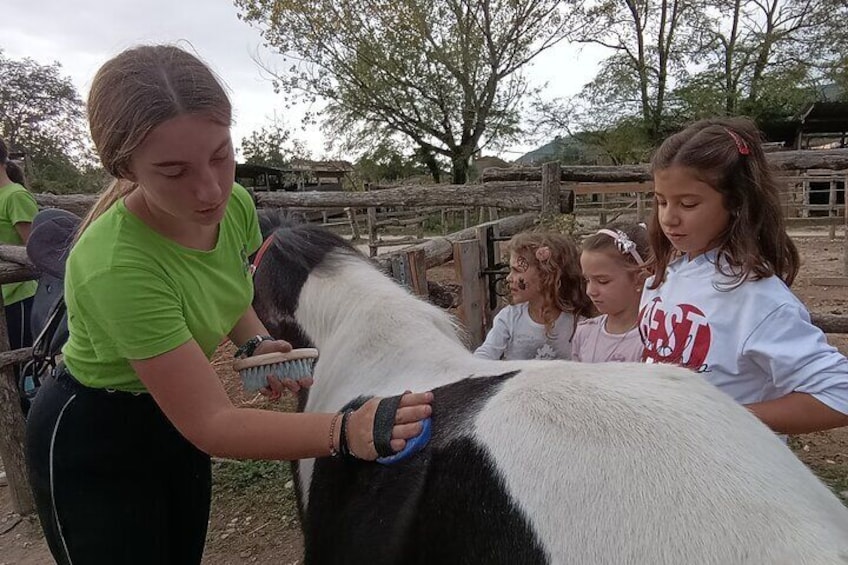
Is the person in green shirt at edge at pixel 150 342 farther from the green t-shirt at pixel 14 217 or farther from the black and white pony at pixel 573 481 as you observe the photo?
the green t-shirt at pixel 14 217

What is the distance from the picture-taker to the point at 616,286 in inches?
91.1

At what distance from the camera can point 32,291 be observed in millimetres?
3764

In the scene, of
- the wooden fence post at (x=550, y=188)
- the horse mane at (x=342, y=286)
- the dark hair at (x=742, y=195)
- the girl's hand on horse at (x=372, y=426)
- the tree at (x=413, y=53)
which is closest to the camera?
the girl's hand on horse at (x=372, y=426)

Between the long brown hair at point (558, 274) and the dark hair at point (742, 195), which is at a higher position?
the dark hair at point (742, 195)

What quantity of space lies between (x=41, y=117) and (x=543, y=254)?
36.1 m

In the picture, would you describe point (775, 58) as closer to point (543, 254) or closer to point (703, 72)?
point (703, 72)

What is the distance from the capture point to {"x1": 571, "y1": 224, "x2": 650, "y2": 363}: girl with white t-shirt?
7.52 feet

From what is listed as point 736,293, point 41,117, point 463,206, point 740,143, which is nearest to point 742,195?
point 740,143

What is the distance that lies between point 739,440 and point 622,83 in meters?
26.2

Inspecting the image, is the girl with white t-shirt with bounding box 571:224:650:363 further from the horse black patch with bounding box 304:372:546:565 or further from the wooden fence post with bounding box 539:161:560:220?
the wooden fence post with bounding box 539:161:560:220

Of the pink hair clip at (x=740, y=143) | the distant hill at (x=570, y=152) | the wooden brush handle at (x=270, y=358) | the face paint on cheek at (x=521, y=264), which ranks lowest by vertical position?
the wooden brush handle at (x=270, y=358)

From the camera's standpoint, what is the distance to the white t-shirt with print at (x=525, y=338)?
271cm

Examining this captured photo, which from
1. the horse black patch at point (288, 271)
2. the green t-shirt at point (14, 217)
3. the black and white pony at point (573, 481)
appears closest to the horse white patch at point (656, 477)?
the black and white pony at point (573, 481)

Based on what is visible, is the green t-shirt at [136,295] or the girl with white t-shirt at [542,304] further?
the girl with white t-shirt at [542,304]
